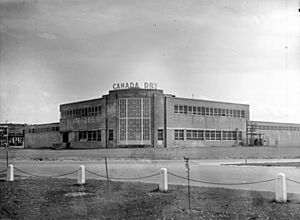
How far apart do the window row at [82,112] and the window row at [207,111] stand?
41.0 ft

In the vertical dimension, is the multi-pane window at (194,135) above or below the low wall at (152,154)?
above

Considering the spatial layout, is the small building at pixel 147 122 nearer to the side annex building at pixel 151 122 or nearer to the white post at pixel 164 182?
the side annex building at pixel 151 122

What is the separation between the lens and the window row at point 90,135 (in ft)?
221

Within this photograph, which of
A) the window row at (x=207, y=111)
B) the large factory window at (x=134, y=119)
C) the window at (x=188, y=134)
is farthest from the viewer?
the window row at (x=207, y=111)

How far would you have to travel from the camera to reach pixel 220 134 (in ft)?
246

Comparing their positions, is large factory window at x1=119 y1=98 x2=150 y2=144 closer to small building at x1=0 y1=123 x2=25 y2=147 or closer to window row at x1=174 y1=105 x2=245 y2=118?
window row at x1=174 y1=105 x2=245 y2=118

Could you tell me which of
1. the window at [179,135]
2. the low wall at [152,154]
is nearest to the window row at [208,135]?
the window at [179,135]

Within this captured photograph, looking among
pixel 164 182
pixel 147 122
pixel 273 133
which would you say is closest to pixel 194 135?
pixel 147 122

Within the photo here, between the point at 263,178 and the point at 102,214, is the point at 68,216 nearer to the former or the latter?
the point at 102,214

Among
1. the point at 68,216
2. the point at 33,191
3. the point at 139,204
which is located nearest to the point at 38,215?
the point at 68,216

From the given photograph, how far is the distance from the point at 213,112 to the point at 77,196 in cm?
6068

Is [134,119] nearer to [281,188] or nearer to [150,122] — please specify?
[150,122]

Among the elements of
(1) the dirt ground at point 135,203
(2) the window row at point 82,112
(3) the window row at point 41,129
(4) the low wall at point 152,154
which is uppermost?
(2) the window row at point 82,112

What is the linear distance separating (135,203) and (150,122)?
173 ft
